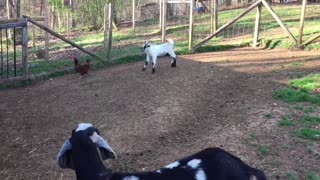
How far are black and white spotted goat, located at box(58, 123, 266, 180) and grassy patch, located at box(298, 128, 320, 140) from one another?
2.86 metres

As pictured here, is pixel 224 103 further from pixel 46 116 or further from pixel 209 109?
pixel 46 116

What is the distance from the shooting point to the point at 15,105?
848 centimetres

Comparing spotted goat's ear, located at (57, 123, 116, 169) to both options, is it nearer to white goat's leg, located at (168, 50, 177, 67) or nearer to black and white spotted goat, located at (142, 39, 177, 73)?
black and white spotted goat, located at (142, 39, 177, 73)

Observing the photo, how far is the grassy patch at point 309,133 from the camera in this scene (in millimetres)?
6191

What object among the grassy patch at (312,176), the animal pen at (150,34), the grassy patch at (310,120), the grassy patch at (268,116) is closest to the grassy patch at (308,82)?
the grassy patch at (310,120)

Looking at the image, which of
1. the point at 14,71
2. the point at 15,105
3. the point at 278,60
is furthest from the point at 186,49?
the point at 15,105

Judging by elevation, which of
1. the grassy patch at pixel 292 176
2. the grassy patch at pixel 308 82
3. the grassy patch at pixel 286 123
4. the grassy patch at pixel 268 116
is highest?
the grassy patch at pixel 308 82

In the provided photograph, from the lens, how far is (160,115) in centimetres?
736

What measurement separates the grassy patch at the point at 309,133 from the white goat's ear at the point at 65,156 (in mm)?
3783

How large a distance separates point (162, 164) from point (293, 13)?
16.7 meters

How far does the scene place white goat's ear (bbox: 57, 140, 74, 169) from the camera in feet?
12.4

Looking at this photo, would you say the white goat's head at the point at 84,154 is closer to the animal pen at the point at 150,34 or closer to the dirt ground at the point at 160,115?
the dirt ground at the point at 160,115

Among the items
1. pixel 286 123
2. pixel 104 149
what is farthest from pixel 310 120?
pixel 104 149

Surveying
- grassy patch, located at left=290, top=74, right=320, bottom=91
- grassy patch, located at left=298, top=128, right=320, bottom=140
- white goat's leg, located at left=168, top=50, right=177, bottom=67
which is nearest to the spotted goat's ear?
grassy patch, located at left=298, top=128, right=320, bottom=140
